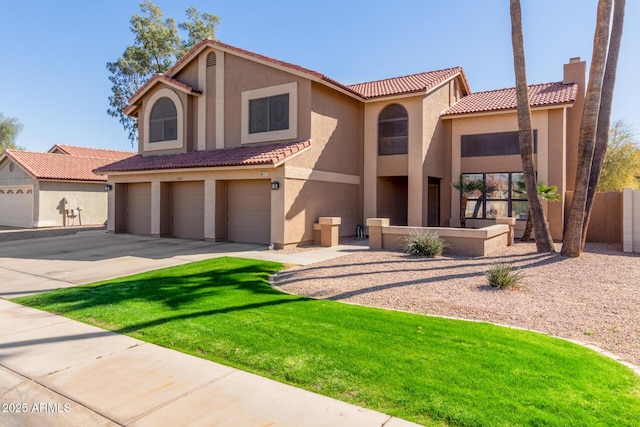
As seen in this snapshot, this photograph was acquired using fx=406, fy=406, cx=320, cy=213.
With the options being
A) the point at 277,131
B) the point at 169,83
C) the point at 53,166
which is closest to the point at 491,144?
the point at 277,131

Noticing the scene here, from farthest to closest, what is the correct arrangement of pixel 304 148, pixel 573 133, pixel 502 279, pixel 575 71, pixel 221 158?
pixel 575 71 → pixel 573 133 → pixel 221 158 → pixel 304 148 → pixel 502 279

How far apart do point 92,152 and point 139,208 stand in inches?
768

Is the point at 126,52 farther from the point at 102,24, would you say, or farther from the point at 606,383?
the point at 606,383

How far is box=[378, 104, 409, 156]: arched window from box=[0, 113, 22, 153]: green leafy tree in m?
63.7

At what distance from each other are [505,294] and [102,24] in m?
28.4

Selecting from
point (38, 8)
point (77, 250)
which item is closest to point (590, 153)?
point (77, 250)

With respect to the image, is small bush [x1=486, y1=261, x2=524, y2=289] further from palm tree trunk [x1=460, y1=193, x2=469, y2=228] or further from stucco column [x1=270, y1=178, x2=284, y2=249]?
palm tree trunk [x1=460, y1=193, x2=469, y2=228]

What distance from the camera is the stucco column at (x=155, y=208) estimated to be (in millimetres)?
19562

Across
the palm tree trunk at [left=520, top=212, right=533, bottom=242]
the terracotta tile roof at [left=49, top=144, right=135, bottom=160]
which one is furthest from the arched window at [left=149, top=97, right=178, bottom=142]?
the palm tree trunk at [left=520, top=212, right=533, bottom=242]

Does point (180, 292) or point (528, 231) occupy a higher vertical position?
point (528, 231)

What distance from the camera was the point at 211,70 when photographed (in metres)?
19.5

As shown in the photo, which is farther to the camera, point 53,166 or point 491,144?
point 53,166

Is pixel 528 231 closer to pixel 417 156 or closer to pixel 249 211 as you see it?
pixel 417 156

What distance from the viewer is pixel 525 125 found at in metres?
13.8
